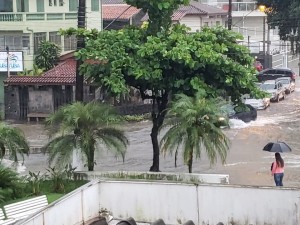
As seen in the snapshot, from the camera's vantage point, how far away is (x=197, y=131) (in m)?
17.7

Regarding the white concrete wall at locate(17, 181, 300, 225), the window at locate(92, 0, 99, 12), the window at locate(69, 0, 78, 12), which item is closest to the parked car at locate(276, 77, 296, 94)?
the window at locate(92, 0, 99, 12)

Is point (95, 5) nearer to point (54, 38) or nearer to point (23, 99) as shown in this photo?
point (54, 38)

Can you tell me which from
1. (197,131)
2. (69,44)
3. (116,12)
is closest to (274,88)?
(69,44)

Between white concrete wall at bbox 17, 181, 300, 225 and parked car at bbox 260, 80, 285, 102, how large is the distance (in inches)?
1026

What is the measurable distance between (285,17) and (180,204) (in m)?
32.4

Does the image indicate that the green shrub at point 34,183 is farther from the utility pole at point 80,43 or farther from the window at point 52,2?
the window at point 52,2

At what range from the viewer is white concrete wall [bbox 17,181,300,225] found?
15.1 metres

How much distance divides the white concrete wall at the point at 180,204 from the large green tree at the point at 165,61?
3.27 meters

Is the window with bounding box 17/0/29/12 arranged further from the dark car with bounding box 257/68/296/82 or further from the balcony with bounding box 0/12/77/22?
the dark car with bounding box 257/68/296/82

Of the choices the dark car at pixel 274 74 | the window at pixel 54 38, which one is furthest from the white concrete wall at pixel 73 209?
the dark car at pixel 274 74

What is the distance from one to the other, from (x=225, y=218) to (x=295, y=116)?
21.6m

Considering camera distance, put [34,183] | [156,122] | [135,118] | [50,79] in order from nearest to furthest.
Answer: [34,183], [156,122], [135,118], [50,79]

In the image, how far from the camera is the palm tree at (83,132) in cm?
1805

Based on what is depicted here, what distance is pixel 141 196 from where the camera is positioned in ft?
53.3
